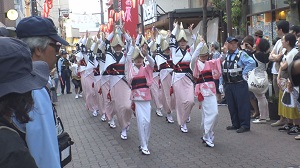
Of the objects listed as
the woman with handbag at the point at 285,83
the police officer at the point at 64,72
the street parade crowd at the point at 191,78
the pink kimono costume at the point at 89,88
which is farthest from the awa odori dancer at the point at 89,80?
the police officer at the point at 64,72

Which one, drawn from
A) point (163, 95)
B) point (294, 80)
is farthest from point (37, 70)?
point (163, 95)

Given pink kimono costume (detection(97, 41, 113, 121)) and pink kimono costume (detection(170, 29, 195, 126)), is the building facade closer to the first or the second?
pink kimono costume (detection(170, 29, 195, 126))

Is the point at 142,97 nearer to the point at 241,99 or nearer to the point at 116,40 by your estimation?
the point at 116,40

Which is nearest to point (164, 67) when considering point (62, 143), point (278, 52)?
point (278, 52)

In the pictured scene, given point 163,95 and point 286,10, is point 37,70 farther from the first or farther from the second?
point 286,10

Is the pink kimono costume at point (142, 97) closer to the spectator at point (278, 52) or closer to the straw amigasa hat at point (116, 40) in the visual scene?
the straw amigasa hat at point (116, 40)

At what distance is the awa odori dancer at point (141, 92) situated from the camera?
23.4ft

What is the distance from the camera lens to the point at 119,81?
8797mm

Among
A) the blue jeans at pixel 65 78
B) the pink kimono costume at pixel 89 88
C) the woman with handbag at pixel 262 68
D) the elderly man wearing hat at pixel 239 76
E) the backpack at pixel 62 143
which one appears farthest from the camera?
the blue jeans at pixel 65 78

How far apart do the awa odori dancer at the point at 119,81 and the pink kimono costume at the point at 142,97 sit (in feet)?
3.37

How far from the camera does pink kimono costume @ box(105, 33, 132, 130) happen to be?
842 centimetres

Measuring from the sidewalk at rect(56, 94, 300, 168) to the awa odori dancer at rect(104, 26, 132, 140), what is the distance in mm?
485

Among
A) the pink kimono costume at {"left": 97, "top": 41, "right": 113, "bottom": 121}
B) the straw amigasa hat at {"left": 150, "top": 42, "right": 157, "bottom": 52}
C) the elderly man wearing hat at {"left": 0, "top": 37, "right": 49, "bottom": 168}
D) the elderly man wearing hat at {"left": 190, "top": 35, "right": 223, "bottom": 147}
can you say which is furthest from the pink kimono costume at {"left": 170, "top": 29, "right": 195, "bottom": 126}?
the elderly man wearing hat at {"left": 0, "top": 37, "right": 49, "bottom": 168}

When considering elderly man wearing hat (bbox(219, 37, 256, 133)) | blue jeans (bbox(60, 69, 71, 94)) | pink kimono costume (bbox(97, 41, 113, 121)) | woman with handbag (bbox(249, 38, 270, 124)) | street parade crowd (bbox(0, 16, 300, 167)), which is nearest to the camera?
street parade crowd (bbox(0, 16, 300, 167))
